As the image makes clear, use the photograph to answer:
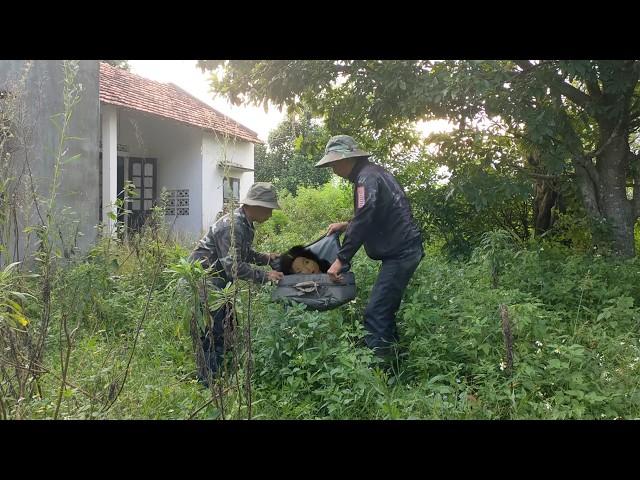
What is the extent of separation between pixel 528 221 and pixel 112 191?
8.02 m

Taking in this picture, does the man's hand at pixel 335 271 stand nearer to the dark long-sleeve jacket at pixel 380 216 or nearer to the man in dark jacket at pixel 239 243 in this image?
the dark long-sleeve jacket at pixel 380 216

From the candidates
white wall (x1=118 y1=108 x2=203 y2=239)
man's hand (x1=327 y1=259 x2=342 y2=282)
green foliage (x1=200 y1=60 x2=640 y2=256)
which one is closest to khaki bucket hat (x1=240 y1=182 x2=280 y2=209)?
man's hand (x1=327 y1=259 x2=342 y2=282)

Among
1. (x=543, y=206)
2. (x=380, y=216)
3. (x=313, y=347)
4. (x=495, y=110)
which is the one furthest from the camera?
(x=543, y=206)

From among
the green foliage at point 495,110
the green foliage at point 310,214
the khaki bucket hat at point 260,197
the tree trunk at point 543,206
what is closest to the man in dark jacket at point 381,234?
the khaki bucket hat at point 260,197

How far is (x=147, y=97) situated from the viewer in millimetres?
13969

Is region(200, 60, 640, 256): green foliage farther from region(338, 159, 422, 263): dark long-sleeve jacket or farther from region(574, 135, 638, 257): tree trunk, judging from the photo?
region(338, 159, 422, 263): dark long-sleeve jacket

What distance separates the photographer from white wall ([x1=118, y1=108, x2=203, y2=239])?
48.1ft

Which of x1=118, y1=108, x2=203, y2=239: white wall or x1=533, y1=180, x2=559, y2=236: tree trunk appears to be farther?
x1=118, y1=108, x2=203, y2=239: white wall

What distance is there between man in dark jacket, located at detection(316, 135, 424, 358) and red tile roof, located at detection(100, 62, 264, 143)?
23.6ft

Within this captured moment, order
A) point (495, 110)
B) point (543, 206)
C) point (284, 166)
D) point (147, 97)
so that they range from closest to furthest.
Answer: point (495, 110), point (543, 206), point (147, 97), point (284, 166)

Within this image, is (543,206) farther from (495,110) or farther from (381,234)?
(381,234)

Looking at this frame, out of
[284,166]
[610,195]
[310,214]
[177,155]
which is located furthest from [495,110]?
[284,166]

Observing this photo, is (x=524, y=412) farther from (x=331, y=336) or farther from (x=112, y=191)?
(x=112, y=191)

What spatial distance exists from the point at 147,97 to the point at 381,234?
1113 centimetres
